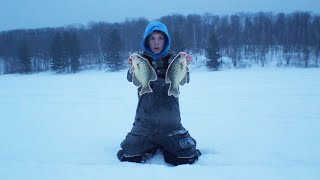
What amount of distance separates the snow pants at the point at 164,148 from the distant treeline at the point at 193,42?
101 feet

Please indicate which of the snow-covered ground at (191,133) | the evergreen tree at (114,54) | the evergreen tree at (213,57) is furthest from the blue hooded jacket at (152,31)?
the evergreen tree at (114,54)

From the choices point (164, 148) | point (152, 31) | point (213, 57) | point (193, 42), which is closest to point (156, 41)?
point (152, 31)

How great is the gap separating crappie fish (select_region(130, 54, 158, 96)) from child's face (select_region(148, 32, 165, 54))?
362 mm

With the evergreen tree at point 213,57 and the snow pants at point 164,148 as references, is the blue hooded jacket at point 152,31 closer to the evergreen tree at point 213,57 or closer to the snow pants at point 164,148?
the snow pants at point 164,148

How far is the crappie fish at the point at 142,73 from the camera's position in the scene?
3547 mm

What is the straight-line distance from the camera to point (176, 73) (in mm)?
3598

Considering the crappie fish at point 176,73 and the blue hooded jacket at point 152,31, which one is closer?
the crappie fish at point 176,73

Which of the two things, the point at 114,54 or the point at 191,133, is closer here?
the point at 191,133

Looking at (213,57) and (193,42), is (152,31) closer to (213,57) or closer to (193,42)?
(213,57)

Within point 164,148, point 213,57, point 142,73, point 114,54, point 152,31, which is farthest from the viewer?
point 114,54

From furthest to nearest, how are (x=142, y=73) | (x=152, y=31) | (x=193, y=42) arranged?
(x=193, y=42) < (x=152, y=31) < (x=142, y=73)

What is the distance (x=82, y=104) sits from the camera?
877 cm

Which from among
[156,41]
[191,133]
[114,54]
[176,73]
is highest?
[156,41]

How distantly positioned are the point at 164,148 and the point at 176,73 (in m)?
1.01
